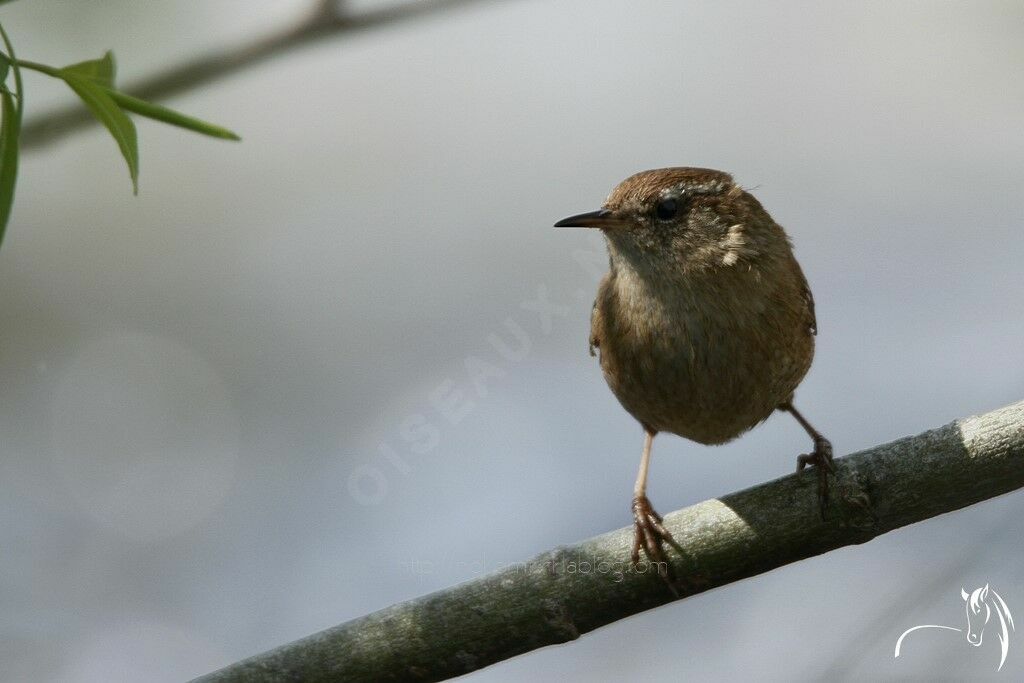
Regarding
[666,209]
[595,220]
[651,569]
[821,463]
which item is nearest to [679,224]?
[666,209]

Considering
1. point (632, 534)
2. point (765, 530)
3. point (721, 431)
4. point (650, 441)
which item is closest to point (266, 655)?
point (632, 534)

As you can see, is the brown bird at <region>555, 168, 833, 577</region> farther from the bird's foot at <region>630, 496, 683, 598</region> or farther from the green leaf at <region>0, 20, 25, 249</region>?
the green leaf at <region>0, 20, 25, 249</region>

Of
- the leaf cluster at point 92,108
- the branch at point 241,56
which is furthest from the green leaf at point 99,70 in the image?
the branch at point 241,56

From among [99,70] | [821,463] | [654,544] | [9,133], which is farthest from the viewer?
[821,463]

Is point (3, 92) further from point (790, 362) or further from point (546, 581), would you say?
point (790, 362)

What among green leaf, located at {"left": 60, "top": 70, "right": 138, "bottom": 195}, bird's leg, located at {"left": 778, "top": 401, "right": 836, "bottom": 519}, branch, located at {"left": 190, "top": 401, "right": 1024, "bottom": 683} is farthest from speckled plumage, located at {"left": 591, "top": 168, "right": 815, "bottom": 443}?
green leaf, located at {"left": 60, "top": 70, "right": 138, "bottom": 195}

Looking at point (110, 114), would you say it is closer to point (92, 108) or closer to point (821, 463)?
point (92, 108)
